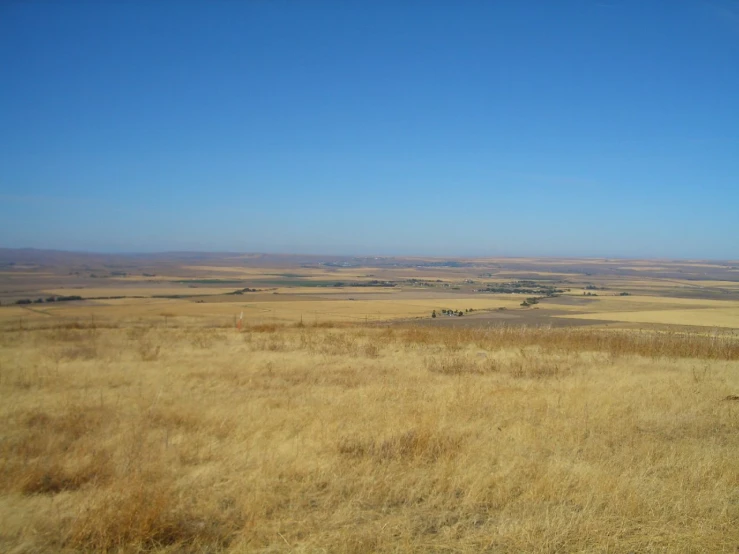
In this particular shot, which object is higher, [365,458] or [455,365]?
[365,458]

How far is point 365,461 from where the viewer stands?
19.5 feet

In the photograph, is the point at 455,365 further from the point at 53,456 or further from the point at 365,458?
the point at 53,456

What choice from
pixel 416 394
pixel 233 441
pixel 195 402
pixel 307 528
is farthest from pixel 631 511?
A: pixel 195 402

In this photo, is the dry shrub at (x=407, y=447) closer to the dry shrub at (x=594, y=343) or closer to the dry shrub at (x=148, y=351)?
the dry shrub at (x=148, y=351)

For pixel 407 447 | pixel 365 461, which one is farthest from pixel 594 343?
pixel 365 461

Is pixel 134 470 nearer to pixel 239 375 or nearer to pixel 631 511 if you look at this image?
pixel 631 511

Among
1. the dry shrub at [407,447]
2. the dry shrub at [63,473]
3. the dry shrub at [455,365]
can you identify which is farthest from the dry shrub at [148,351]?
the dry shrub at [407,447]

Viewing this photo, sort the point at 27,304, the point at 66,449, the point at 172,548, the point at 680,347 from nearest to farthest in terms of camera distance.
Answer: the point at 172,548 < the point at 66,449 < the point at 680,347 < the point at 27,304

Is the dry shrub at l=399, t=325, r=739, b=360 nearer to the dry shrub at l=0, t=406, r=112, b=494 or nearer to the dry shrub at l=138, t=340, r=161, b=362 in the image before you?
the dry shrub at l=138, t=340, r=161, b=362

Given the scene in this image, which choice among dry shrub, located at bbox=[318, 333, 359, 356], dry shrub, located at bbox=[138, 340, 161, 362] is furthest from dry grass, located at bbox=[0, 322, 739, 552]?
dry shrub, located at bbox=[318, 333, 359, 356]

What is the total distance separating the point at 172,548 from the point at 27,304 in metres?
49.3

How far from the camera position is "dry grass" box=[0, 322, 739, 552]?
13.9 ft

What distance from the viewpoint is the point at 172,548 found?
406cm

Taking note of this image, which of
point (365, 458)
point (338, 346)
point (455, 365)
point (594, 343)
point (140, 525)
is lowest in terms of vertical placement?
point (338, 346)
